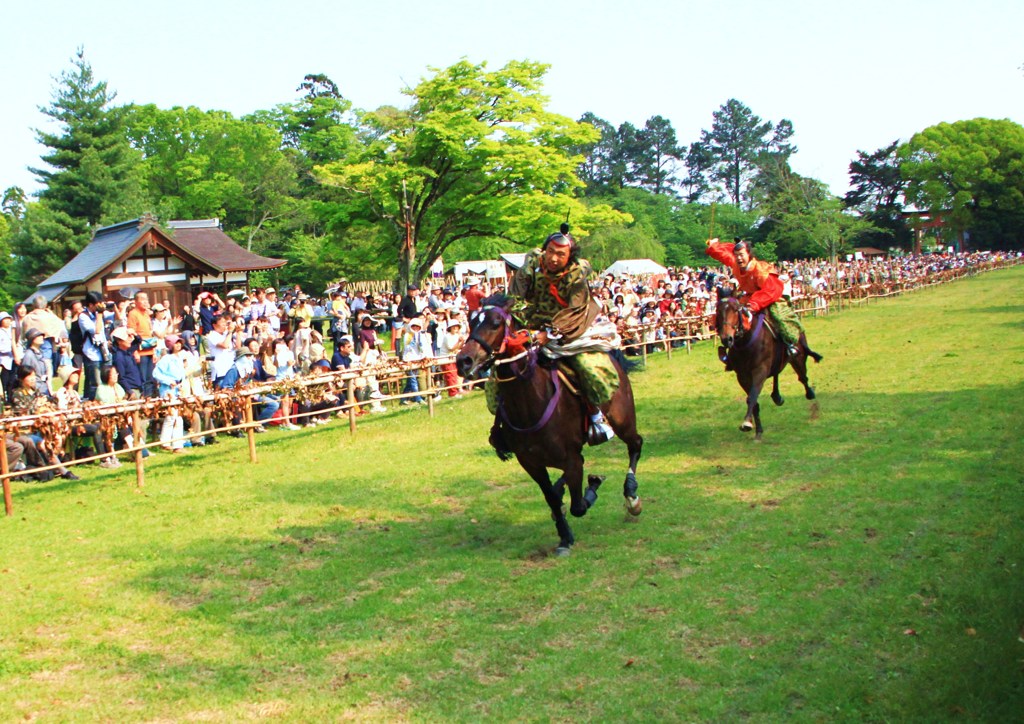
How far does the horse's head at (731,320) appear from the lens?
42.9 ft

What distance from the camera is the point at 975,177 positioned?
279 ft

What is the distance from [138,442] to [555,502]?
701 centimetres

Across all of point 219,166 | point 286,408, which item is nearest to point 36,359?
point 286,408

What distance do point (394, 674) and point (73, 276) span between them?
89.9ft

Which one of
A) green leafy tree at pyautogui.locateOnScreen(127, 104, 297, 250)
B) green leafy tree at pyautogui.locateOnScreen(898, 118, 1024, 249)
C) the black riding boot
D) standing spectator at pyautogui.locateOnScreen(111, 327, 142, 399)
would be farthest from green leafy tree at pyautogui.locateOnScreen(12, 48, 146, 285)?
green leafy tree at pyautogui.locateOnScreen(898, 118, 1024, 249)

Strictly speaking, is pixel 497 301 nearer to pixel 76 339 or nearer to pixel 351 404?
pixel 351 404

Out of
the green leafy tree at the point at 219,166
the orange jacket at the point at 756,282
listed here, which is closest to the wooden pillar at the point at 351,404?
the orange jacket at the point at 756,282

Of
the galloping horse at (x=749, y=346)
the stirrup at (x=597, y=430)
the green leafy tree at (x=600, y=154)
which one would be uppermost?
the green leafy tree at (x=600, y=154)

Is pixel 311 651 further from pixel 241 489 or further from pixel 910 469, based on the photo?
pixel 910 469

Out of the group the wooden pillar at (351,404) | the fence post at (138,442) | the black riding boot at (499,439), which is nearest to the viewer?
the black riding boot at (499,439)

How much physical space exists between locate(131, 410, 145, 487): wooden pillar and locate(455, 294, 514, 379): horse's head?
6.60 metres

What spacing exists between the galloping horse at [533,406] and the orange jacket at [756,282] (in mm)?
5376

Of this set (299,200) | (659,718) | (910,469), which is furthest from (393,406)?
(299,200)

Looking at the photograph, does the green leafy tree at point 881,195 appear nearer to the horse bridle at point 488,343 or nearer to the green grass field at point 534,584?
the green grass field at point 534,584
